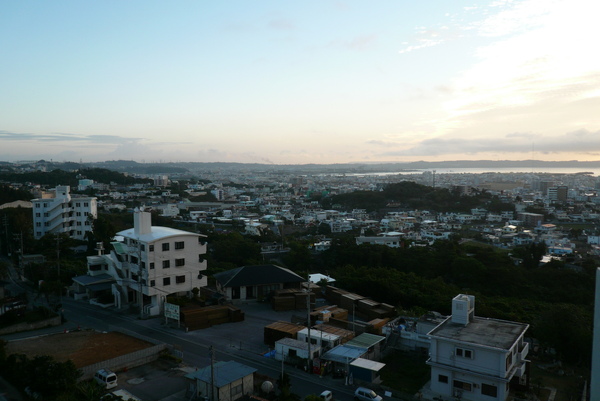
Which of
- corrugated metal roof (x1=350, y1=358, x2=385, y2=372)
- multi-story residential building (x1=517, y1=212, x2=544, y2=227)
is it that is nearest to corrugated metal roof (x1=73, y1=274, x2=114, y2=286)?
corrugated metal roof (x1=350, y1=358, x2=385, y2=372)

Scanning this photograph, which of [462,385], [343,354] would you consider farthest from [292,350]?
[462,385]

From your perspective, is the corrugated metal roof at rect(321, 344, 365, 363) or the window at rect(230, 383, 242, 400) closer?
the window at rect(230, 383, 242, 400)

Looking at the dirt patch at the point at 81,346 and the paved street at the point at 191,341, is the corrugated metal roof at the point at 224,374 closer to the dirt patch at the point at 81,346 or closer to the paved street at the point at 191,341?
the paved street at the point at 191,341

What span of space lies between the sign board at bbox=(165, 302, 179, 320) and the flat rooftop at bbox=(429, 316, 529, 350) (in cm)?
622

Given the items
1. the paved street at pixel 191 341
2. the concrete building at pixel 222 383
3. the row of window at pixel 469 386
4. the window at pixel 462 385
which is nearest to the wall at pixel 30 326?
the paved street at pixel 191 341

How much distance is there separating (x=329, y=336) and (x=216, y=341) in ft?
8.91

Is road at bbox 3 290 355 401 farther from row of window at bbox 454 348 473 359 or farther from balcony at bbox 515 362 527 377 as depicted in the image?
balcony at bbox 515 362 527 377

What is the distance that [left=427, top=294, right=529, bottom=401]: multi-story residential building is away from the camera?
24.1 feet

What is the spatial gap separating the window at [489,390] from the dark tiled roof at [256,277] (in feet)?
23.6

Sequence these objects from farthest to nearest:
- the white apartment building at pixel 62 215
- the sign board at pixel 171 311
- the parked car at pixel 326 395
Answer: the white apartment building at pixel 62 215, the sign board at pixel 171 311, the parked car at pixel 326 395

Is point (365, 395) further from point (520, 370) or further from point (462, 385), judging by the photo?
point (520, 370)

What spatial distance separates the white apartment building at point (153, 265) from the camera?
12.4 m

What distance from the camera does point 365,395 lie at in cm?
736

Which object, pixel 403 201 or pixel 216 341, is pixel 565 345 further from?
pixel 403 201
